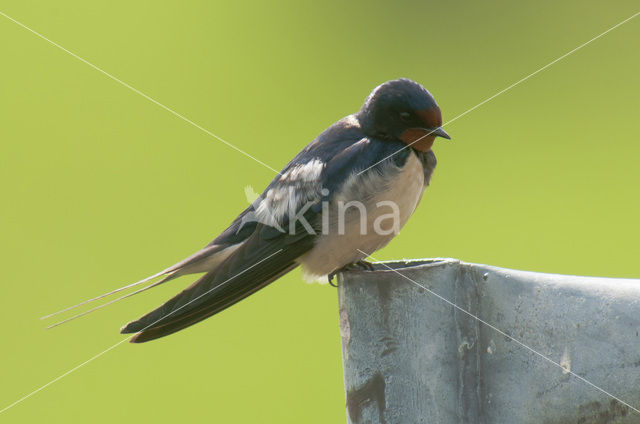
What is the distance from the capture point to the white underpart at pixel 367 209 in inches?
91.3

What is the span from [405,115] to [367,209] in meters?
0.29

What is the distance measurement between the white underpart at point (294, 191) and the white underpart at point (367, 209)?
0.26 feet

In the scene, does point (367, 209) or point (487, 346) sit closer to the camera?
point (487, 346)

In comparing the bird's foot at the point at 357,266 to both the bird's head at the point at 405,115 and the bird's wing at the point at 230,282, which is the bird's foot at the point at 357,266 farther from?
the bird's head at the point at 405,115

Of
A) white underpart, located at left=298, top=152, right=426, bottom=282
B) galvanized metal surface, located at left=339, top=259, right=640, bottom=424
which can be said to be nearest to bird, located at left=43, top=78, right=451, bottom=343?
white underpart, located at left=298, top=152, right=426, bottom=282

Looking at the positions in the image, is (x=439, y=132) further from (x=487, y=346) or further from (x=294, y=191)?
(x=487, y=346)

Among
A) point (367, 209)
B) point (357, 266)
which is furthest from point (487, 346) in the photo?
point (357, 266)

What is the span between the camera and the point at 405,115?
93.0 inches

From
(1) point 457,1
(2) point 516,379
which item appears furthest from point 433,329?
(1) point 457,1

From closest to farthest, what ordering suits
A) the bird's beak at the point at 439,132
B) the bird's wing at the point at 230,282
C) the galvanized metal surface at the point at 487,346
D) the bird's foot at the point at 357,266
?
1. the galvanized metal surface at the point at 487,346
2. the bird's wing at the point at 230,282
3. the bird's beak at the point at 439,132
4. the bird's foot at the point at 357,266

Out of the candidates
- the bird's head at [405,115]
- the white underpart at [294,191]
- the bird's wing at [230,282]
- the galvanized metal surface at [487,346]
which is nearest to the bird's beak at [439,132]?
the bird's head at [405,115]

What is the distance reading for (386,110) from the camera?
2.38 m

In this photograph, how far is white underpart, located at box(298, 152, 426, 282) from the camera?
91.3 inches

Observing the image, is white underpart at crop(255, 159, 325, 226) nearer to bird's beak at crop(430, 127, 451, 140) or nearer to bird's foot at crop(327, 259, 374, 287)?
bird's foot at crop(327, 259, 374, 287)
